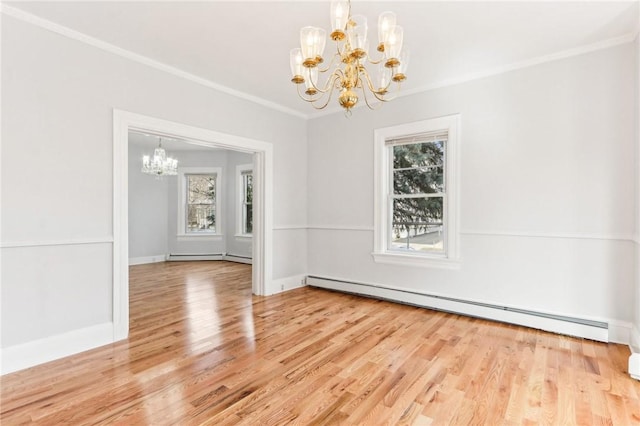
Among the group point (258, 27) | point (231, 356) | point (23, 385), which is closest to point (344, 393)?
point (231, 356)

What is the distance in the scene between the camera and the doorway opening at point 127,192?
9.74 ft

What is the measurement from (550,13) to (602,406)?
2778mm

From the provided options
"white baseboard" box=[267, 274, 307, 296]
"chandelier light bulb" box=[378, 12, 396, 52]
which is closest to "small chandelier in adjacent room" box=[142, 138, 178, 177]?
"white baseboard" box=[267, 274, 307, 296]

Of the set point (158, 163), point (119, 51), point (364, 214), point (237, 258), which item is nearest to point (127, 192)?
point (119, 51)

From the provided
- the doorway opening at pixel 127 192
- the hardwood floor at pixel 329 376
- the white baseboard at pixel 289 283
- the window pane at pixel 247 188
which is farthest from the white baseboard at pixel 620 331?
the window pane at pixel 247 188

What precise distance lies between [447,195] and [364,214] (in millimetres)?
1159

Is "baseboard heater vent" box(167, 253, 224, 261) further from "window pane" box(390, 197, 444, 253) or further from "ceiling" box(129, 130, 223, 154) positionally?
"window pane" box(390, 197, 444, 253)

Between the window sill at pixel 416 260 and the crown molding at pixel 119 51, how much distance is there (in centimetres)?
259

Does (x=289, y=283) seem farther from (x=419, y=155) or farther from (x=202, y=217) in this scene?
(x=202, y=217)

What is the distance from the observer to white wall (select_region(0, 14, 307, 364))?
2.42 meters

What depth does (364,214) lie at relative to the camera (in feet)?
14.8

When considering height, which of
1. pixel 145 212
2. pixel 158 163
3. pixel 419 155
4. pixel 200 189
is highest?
pixel 158 163

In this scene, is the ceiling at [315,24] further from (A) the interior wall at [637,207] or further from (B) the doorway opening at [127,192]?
(B) the doorway opening at [127,192]

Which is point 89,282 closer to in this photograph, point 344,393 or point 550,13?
point 344,393
